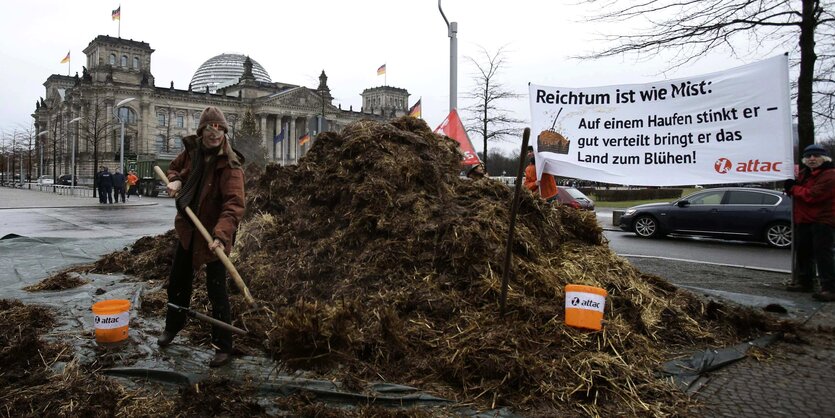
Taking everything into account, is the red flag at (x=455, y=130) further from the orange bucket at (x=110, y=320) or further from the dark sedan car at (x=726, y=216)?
the orange bucket at (x=110, y=320)

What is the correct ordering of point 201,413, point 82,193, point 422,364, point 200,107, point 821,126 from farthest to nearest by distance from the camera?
point 200,107 → point 82,193 → point 821,126 → point 422,364 → point 201,413

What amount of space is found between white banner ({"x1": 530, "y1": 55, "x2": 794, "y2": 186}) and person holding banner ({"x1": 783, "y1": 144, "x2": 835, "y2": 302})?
43 cm

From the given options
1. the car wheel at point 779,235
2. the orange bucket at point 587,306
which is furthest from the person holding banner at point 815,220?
→ the car wheel at point 779,235

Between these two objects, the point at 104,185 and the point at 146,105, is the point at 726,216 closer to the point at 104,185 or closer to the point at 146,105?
the point at 104,185

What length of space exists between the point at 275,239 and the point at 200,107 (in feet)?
289

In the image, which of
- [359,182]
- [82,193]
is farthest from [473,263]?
[82,193]

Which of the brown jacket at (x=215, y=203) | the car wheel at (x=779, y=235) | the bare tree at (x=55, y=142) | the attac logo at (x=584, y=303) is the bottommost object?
the attac logo at (x=584, y=303)

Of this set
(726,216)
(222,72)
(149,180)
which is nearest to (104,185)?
(149,180)

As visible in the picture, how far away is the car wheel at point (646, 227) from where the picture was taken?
14.2m

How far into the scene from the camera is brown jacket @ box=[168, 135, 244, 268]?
3.78 meters

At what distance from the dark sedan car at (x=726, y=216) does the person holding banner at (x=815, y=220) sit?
6322mm

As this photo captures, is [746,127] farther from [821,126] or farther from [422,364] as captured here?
[821,126]

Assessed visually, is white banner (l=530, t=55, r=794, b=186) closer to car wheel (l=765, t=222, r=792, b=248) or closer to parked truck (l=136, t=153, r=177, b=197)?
car wheel (l=765, t=222, r=792, b=248)

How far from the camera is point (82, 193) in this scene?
36.6 metres
